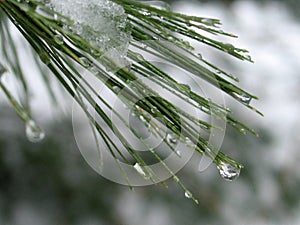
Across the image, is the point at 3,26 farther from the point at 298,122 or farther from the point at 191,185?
the point at 298,122

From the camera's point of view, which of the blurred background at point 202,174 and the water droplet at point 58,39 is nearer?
the water droplet at point 58,39

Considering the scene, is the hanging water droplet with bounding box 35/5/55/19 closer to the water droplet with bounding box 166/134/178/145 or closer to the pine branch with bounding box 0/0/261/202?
the pine branch with bounding box 0/0/261/202

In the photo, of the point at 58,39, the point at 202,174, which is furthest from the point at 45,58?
the point at 202,174

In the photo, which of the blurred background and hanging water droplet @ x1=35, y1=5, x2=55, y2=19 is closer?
hanging water droplet @ x1=35, y1=5, x2=55, y2=19

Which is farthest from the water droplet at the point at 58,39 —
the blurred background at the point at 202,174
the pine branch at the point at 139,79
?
the blurred background at the point at 202,174

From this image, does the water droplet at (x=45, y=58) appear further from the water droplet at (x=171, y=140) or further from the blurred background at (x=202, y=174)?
the blurred background at (x=202, y=174)

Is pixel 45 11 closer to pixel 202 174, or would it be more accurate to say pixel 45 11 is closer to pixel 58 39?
pixel 58 39

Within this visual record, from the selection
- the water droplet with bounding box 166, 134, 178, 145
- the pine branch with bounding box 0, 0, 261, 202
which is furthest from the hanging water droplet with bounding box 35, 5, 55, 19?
the water droplet with bounding box 166, 134, 178, 145

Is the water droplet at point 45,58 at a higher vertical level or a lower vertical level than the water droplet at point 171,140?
higher
